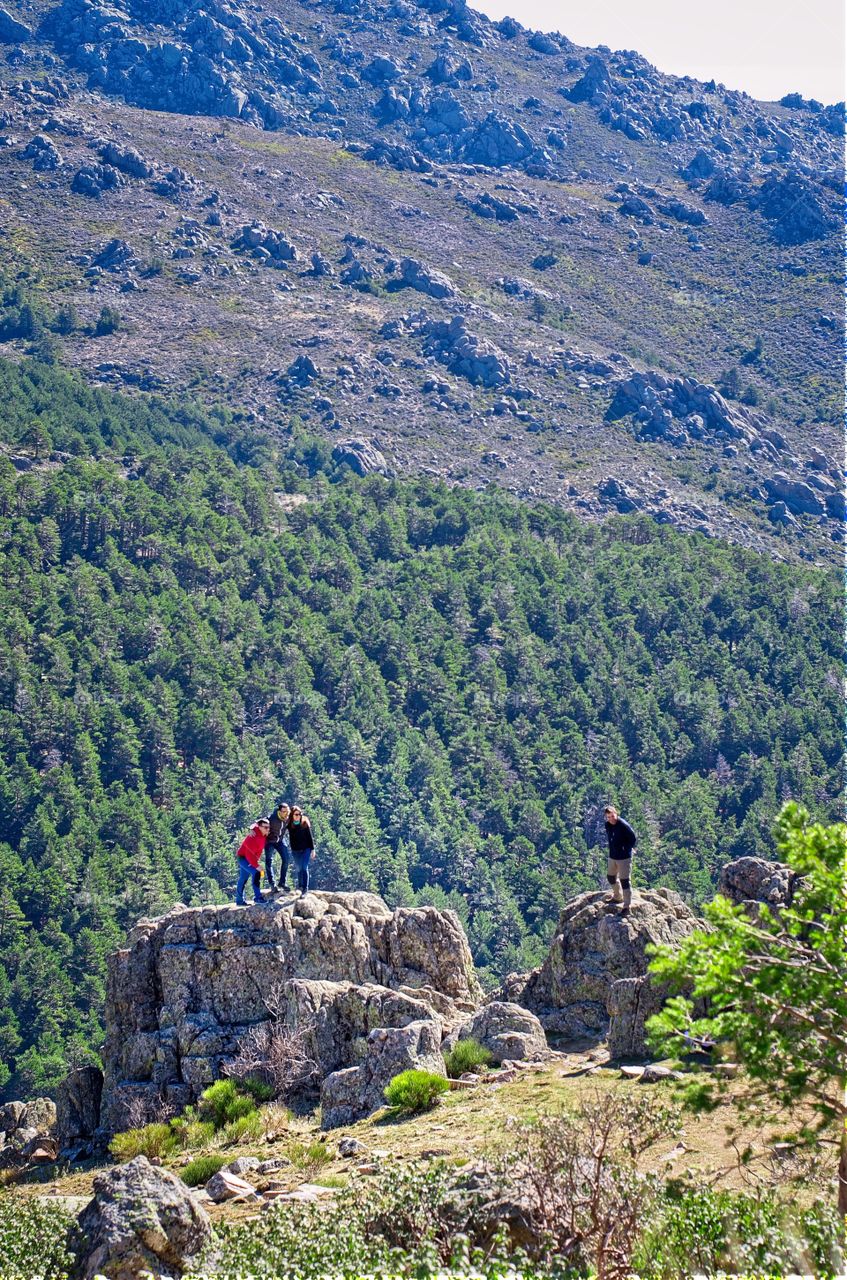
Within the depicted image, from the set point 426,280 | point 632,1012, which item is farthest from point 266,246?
point 632,1012

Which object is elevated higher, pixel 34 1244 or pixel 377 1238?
pixel 377 1238

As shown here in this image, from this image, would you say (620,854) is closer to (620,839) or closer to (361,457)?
(620,839)

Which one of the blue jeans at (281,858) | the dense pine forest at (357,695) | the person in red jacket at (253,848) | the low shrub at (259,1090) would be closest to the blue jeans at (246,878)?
the person in red jacket at (253,848)

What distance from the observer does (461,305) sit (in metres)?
158

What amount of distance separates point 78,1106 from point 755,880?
11911 millimetres

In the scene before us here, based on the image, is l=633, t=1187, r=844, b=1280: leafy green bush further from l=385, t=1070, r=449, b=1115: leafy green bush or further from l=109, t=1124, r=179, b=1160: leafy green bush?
l=109, t=1124, r=179, b=1160: leafy green bush

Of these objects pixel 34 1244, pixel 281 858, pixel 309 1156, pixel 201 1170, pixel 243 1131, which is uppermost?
pixel 281 858

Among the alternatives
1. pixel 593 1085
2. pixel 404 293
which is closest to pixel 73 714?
pixel 593 1085

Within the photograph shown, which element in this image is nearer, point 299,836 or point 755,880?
point 299,836

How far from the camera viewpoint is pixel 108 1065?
24.2m

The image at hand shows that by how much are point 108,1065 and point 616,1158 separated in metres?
13.1

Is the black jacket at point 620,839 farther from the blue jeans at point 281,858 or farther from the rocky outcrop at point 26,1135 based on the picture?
the rocky outcrop at point 26,1135

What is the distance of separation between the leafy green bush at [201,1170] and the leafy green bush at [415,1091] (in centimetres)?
237

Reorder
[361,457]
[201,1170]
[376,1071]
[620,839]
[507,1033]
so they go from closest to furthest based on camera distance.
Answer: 1. [201,1170]
2. [376,1071]
3. [507,1033]
4. [620,839]
5. [361,457]
